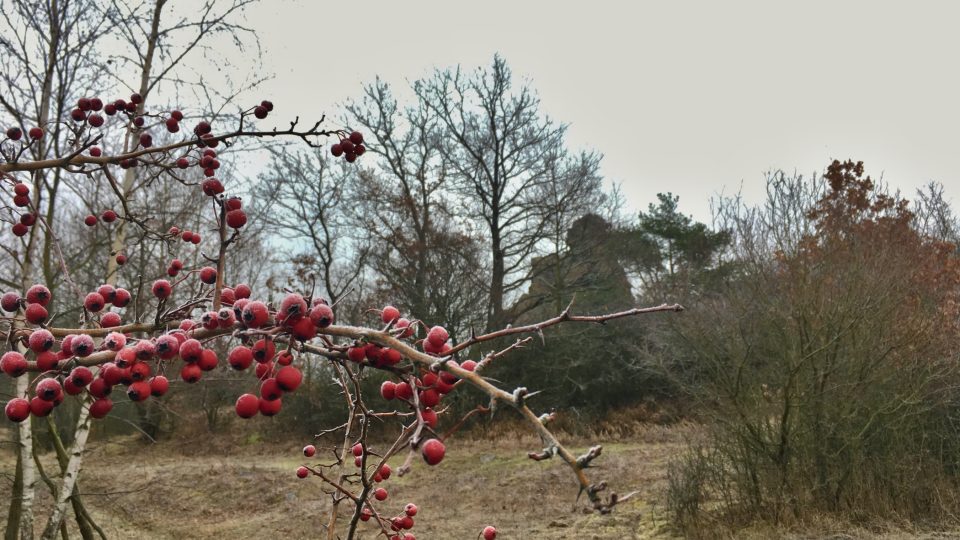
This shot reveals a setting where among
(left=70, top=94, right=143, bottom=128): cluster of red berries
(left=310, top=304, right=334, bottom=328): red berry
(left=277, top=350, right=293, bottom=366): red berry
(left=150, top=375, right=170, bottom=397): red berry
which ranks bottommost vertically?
(left=150, top=375, right=170, bottom=397): red berry

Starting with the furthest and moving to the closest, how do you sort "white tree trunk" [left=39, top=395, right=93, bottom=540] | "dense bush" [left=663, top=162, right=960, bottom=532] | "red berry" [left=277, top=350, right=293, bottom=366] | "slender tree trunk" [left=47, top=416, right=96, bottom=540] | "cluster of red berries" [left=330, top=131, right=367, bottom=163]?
"dense bush" [left=663, top=162, right=960, bottom=532] < "slender tree trunk" [left=47, top=416, right=96, bottom=540] < "white tree trunk" [left=39, top=395, right=93, bottom=540] < "cluster of red berries" [left=330, top=131, right=367, bottom=163] < "red berry" [left=277, top=350, right=293, bottom=366]

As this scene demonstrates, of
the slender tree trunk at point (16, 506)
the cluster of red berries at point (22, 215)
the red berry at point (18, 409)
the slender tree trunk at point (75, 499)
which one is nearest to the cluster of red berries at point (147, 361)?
the red berry at point (18, 409)

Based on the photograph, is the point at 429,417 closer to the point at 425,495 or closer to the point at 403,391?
the point at 403,391

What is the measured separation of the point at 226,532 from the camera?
26.6 feet

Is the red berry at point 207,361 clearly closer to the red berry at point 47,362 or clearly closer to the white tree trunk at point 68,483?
the red berry at point 47,362

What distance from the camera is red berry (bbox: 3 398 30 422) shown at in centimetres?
81

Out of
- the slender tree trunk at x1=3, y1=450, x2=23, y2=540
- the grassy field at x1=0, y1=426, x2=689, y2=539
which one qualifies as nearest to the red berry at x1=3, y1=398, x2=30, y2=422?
the slender tree trunk at x1=3, y1=450, x2=23, y2=540

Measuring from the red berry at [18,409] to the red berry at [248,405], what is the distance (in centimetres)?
26

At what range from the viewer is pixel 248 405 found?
84cm

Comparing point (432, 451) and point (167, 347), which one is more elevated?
point (167, 347)

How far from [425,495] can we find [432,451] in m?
9.56

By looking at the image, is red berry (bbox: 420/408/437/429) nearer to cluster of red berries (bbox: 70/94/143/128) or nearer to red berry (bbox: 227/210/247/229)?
red berry (bbox: 227/210/247/229)

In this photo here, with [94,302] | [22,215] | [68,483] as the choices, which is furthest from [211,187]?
[68,483]

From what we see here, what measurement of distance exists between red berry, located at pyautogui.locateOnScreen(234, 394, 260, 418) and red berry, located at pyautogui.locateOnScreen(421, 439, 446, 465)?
0.26m
